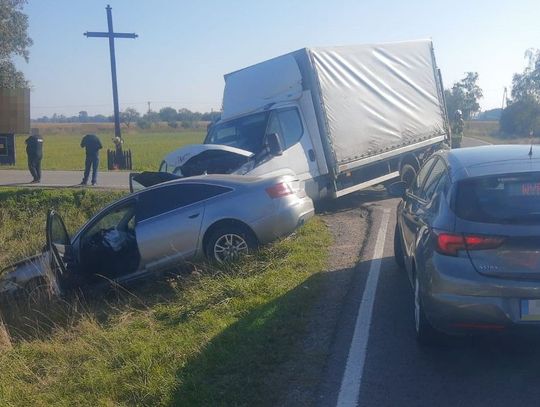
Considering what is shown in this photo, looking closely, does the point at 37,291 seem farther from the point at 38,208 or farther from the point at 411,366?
the point at 38,208

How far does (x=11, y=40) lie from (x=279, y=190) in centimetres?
2822

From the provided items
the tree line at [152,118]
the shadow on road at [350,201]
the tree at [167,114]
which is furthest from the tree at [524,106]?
the tree at [167,114]

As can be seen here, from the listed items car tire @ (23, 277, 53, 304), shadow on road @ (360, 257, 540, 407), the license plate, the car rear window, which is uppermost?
the car rear window

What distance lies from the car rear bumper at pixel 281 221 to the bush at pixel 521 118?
1495 cm

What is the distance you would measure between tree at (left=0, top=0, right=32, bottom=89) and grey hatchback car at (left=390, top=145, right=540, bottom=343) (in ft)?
101

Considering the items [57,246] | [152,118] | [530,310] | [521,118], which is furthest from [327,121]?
[152,118]

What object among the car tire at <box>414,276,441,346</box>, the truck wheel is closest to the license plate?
the car tire at <box>414,276,441,346</box>

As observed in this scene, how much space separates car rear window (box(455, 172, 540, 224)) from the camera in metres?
4.95

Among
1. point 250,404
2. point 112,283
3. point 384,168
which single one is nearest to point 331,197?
point 384,168

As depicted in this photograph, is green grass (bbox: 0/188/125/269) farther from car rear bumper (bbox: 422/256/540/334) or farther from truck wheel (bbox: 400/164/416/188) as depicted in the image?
car rear bumper (bbox: 422/256/540/334)

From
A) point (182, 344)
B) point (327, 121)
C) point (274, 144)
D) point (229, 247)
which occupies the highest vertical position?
point (327, 121)

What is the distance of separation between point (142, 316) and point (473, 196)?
12.8 ft

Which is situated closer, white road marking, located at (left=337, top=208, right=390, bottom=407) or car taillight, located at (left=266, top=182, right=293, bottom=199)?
white road marking, located at (left=337, top=208, right=390, bottom=407)

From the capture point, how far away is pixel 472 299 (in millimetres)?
4883
